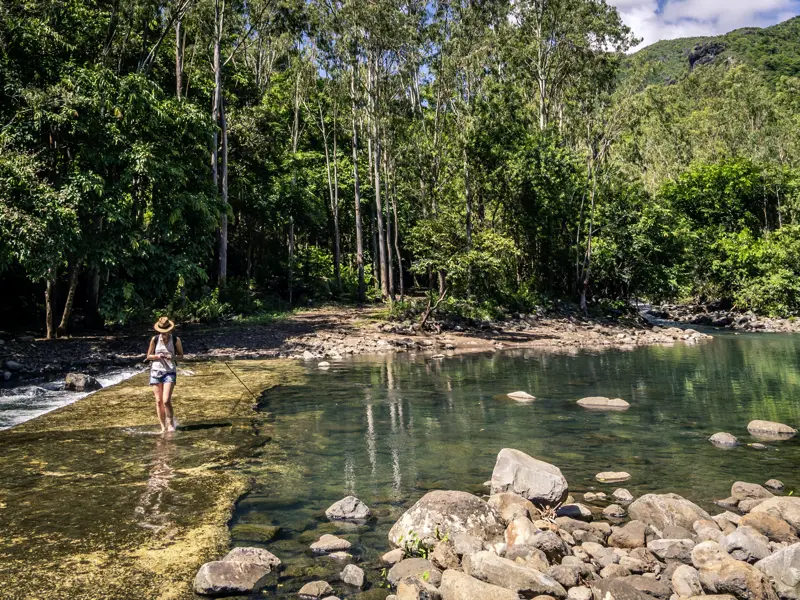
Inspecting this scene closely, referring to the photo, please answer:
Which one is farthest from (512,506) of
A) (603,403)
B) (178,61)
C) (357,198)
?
(357,198)

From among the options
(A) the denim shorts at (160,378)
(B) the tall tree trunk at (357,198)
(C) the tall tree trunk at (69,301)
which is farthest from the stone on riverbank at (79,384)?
(B) the tall tree trunk at (357,198)

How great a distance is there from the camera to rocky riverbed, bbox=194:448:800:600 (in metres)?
4.94

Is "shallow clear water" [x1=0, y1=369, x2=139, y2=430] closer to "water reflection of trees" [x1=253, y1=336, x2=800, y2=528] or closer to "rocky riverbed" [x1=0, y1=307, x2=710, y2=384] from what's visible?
"rocky riverbed" [x1=0, y1=307, x2=710, y2=384]

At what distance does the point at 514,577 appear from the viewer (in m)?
4.96

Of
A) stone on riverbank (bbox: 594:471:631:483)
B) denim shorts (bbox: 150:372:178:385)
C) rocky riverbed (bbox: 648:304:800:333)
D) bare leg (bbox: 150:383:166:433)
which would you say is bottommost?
rocky riverbed (bbox: 648:304:800:333)

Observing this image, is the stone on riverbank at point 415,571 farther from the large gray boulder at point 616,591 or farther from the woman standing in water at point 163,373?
the woman standing in water at point 163,373

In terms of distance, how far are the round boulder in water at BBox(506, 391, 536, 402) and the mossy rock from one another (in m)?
8.84

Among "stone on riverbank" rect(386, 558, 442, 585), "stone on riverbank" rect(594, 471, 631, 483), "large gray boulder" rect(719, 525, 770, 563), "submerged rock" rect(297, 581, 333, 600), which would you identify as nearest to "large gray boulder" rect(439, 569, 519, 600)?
"stone on riverbank" rect(386, 558, 442, 585)

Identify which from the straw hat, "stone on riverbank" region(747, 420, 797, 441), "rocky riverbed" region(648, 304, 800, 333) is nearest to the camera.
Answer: the straw hat

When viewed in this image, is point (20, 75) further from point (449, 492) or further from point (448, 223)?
point (449, 492)

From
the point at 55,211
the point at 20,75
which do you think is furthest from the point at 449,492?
the point at 20,75

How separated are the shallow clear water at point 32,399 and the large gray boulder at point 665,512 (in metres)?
10.4

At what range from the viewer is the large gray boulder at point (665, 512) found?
21.2 feet

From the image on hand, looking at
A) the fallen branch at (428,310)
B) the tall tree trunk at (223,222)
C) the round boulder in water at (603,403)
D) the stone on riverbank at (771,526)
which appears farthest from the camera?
the tall tree trunk at (223,222)
